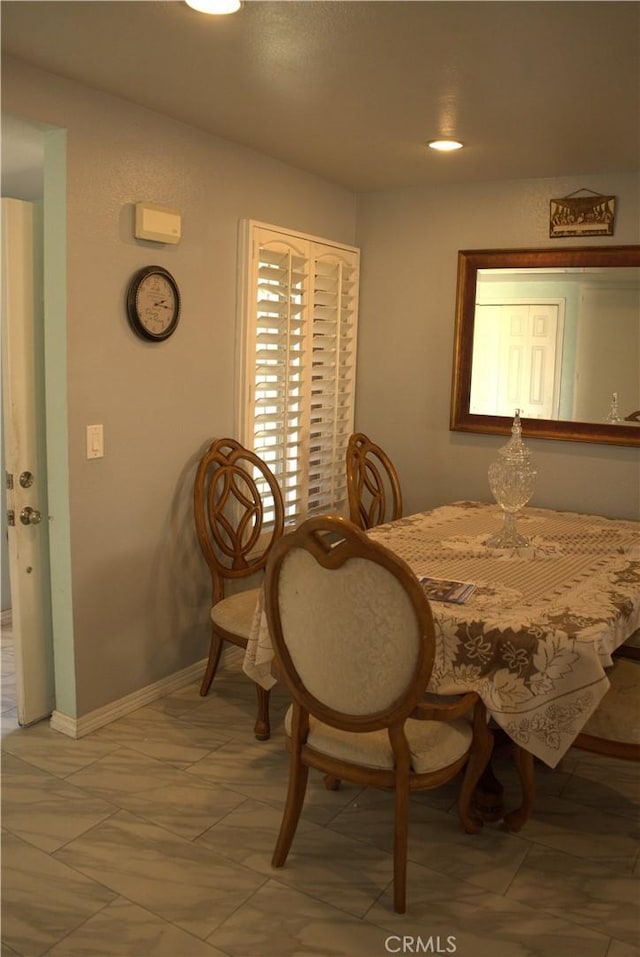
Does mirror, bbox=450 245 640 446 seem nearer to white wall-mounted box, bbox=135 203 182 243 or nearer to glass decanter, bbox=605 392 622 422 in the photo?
glass decanter, bbox=605 392 622 422

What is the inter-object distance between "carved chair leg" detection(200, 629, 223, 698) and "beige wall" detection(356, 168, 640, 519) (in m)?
1.48

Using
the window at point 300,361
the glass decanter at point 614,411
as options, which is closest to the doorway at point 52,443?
the window at point 300,361

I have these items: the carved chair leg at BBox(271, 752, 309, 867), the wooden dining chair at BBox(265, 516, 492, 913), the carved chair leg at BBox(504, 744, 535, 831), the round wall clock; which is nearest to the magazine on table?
the wooden dining chair at BBox(265, 516, 492, 913)

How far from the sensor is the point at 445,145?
10.8 ft

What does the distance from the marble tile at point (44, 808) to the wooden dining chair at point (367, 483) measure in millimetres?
1724

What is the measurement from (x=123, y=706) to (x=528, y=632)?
1736 millimetres

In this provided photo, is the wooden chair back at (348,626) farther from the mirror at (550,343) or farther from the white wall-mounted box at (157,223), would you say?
the mirror at (550,343)

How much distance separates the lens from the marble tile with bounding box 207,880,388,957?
6.59ft

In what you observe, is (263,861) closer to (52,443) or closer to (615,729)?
(615,729)

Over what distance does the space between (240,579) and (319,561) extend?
182 cm

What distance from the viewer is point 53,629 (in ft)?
10.2

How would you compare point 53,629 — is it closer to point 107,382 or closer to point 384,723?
point 107,382

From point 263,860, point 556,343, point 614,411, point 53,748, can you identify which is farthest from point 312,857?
point 556,343

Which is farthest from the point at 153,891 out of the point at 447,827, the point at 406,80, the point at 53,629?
the point at 406,80
